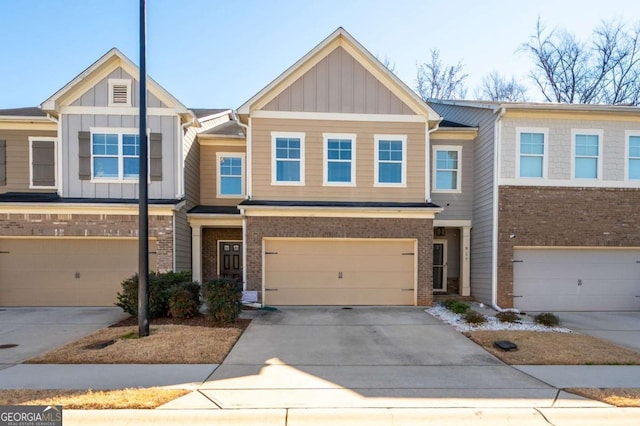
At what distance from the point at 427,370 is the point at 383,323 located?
3.31 meters

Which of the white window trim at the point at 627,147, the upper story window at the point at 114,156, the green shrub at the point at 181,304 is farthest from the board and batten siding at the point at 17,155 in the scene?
the white window trim at the point at 627,147

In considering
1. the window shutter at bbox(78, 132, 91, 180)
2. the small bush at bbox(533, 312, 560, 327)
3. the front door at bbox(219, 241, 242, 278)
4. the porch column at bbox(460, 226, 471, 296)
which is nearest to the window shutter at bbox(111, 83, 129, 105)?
the window shutter at bbox(78, 132, 91, 180)

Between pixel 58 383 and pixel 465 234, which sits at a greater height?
pixel 465 234

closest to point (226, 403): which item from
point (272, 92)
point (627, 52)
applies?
point (272, 92)

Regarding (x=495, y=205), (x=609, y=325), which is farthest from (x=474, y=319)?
(x=495, y=205)

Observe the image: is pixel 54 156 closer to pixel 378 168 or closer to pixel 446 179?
pixel 378 168

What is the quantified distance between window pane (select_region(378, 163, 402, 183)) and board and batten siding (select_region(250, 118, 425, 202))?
242mm

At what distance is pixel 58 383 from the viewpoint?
5.23 metres

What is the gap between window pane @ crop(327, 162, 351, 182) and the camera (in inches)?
471

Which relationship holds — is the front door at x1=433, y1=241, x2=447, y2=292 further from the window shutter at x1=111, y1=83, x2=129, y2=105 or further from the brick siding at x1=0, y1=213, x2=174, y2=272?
the window shutter at x1=111, y1=83, x2=129, y2=105

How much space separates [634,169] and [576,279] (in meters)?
4.02

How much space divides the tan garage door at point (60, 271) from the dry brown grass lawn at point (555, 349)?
31.3ft

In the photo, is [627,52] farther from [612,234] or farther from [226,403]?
[226,403]

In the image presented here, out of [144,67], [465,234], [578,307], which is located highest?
[144,67]
